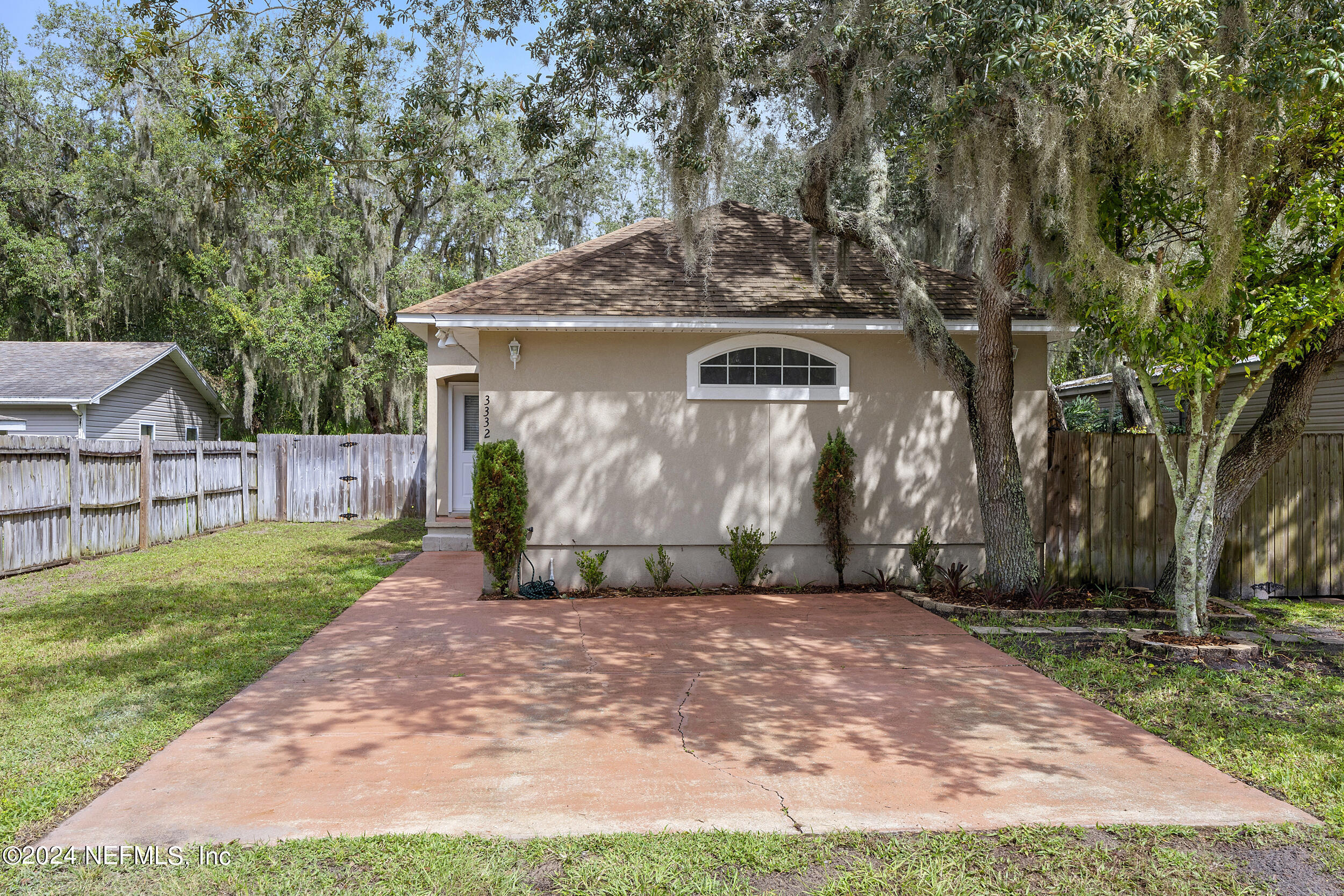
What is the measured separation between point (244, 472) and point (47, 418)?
4.70 metres

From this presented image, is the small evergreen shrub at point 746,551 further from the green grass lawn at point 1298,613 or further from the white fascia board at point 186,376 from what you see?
the white fascia board at point 186,376

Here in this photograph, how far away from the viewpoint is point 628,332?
8.72 meters

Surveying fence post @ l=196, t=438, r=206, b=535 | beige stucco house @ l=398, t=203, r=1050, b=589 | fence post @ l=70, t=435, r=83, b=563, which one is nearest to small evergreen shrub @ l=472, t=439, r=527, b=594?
beige stucco house @ l=398, t=203, r=1050, b=589

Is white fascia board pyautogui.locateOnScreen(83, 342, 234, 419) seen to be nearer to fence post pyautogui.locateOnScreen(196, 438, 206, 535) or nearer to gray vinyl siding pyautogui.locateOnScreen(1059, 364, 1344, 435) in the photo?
fence post pyautogui.locateOnScreen(196, 438, 206, 535)

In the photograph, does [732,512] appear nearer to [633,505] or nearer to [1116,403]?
[633,505]

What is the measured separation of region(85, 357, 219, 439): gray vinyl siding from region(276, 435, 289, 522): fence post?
389cm

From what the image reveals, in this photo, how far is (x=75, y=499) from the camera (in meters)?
10.5

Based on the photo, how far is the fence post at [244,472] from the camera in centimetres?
1544

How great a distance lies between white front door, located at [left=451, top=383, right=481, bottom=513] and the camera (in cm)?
1323

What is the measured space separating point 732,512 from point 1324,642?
5111mm

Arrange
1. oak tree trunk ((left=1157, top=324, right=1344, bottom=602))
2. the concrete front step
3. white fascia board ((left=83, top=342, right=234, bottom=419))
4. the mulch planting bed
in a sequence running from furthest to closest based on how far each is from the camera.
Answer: white fascia board ((left=83, top=342, right=234, bottom=419)) → the concrete front step → the mulch planting bed → oak tree trunk ((left=1157, top=324, right=1344, bottom=602))

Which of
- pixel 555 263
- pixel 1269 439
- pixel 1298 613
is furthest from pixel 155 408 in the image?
pixel 1298 613

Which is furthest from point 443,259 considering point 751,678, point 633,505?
point 751,678

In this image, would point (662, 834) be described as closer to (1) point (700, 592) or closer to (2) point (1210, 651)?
(2) point (1210, 651)
